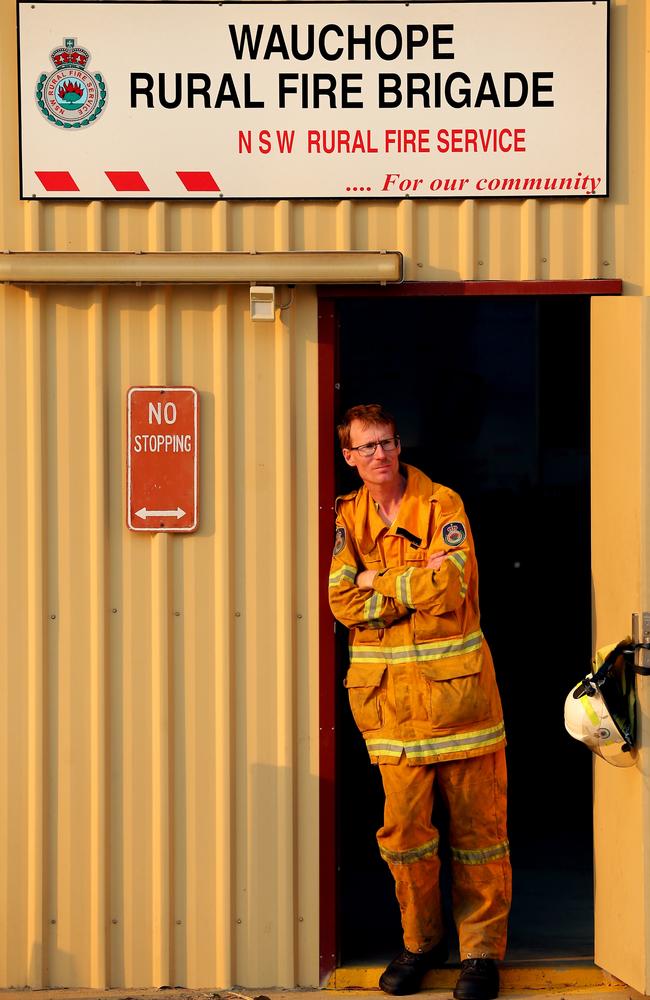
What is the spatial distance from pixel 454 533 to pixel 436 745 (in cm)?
87

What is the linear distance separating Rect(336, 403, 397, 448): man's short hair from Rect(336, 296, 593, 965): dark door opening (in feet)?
11.3

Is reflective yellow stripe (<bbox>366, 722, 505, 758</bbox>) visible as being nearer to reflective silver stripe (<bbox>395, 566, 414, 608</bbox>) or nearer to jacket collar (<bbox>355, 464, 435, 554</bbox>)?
reflective silver stripe (<bbox>395, 566, 414, 608</bbox>)

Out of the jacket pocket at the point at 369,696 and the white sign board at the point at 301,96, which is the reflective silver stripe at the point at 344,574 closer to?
the jacket pocket at the point at 369,696

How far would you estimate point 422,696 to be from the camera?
571 centimetres

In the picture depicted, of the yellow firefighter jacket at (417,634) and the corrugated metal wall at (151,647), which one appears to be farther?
the corrugated metal wall at (151,647)

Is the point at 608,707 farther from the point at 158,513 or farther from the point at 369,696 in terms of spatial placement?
the point at 158,513

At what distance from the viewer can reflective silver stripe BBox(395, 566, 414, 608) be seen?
5605 millimetres

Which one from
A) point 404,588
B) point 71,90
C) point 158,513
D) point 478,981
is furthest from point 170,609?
point 71,90

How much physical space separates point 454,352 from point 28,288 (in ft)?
20.1

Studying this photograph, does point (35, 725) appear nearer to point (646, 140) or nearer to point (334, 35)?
point (334, 35)

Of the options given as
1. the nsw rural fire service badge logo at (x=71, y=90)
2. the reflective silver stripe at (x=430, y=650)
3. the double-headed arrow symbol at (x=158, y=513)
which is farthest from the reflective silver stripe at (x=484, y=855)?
the nsw rural fire service badge logo at (x=71, y=90)

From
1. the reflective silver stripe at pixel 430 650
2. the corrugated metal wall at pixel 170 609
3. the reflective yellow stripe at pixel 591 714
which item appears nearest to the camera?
the reflective yellow stripe at pixel 591 714

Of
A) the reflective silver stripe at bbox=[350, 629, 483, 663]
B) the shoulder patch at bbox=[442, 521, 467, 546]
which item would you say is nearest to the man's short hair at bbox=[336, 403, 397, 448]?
the shoulder patch at bbox=[442, 521, 467, 546]

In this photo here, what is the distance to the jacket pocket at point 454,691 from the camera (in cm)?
566
